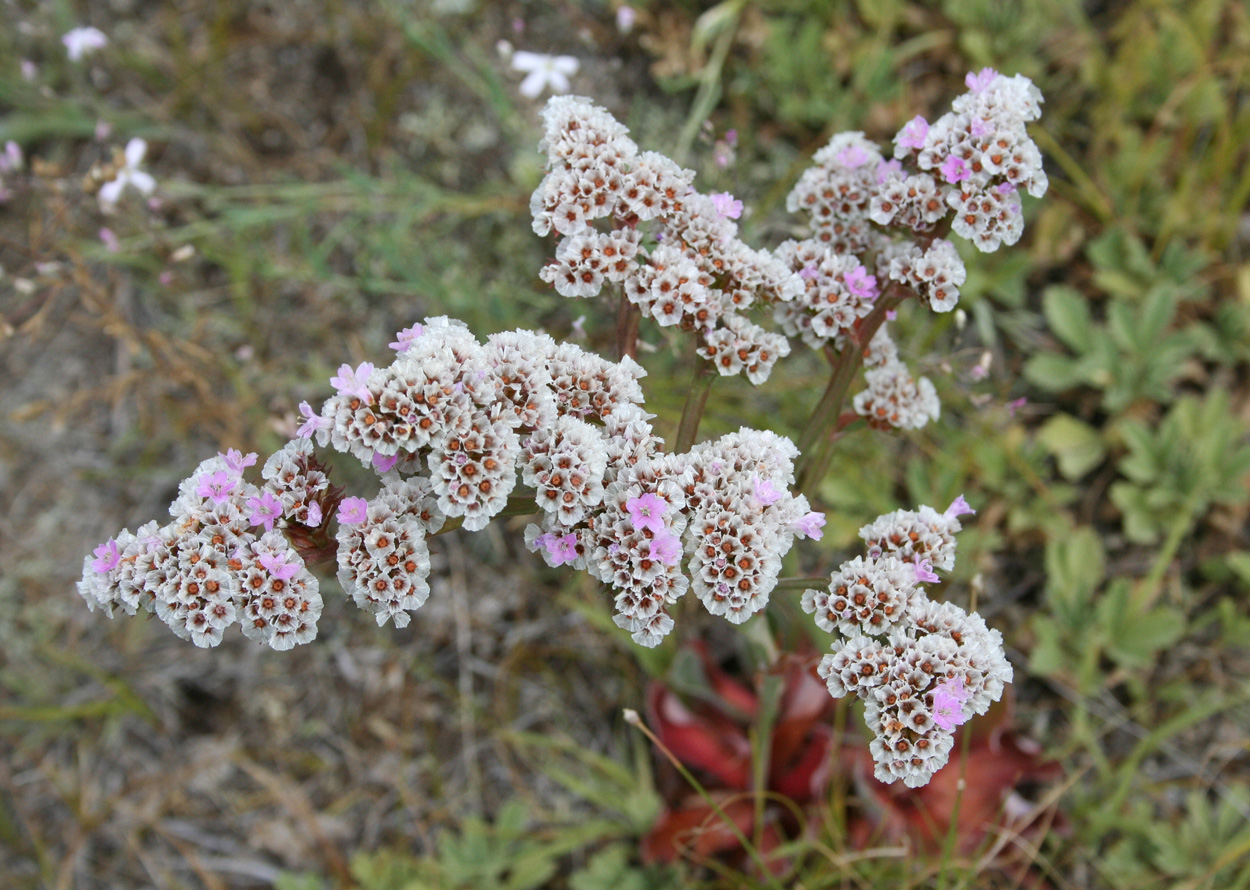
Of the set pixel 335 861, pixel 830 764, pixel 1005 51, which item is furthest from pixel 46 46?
pixel 830 764

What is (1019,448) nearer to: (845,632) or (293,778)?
(845,632)

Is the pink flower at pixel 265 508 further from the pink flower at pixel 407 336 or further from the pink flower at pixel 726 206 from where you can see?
the pink flower at pixel 726 206

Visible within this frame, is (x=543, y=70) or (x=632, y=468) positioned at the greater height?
(x=543, y=70)

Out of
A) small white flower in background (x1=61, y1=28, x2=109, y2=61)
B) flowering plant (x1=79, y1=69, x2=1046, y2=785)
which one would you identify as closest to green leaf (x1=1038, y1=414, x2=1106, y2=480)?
flowering plant (x1=79, y1=69, x2=1046, y2=785)

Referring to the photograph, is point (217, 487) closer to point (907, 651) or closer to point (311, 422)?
point (311, 422)

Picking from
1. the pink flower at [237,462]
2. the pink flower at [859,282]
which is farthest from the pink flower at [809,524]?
the pink flower at [237,462]

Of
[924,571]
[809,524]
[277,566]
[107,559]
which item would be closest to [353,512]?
[277,566]

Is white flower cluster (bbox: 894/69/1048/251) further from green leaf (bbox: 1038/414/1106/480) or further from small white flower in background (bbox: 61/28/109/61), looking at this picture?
small white flower in background (bbox: 61/28/109/61)
